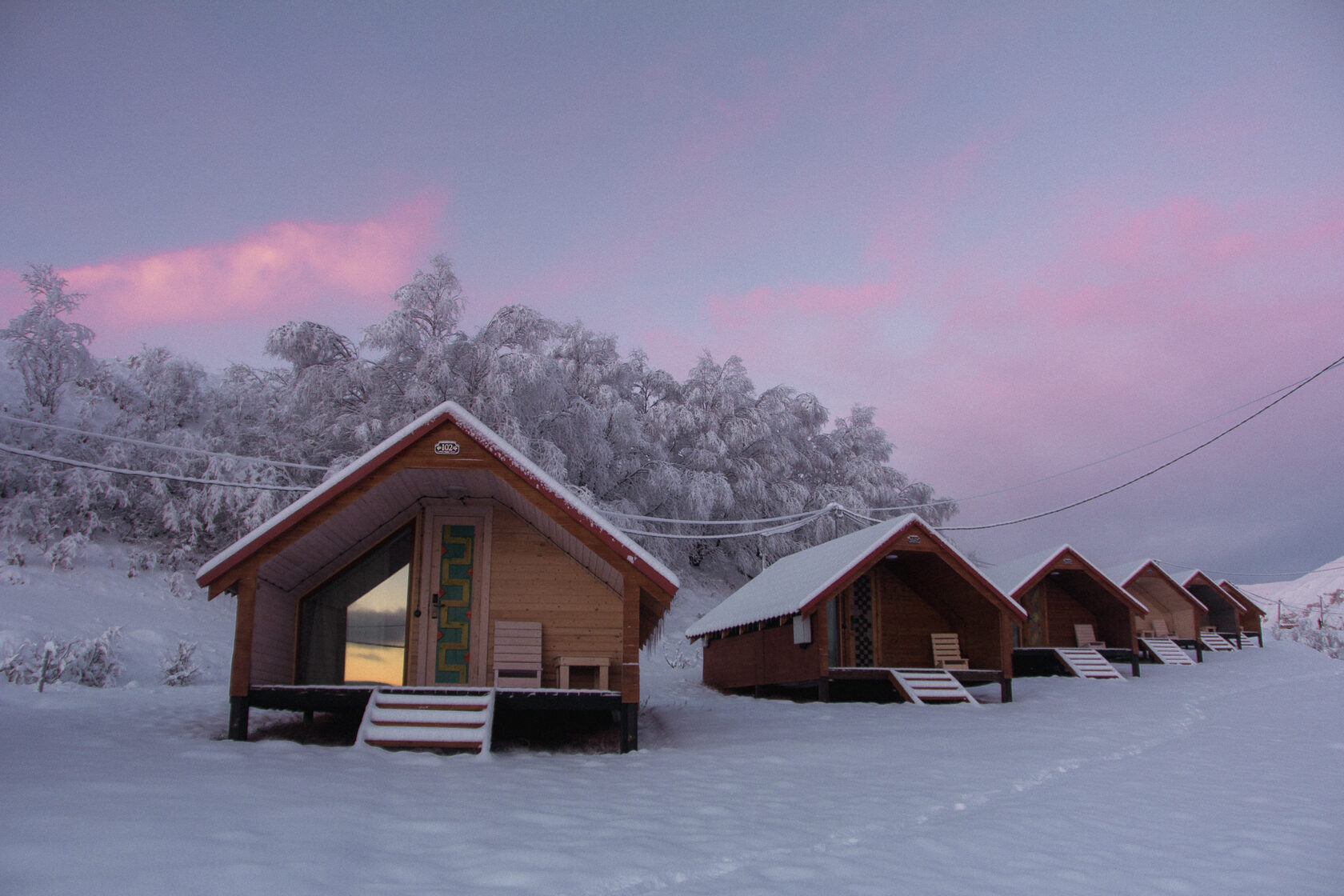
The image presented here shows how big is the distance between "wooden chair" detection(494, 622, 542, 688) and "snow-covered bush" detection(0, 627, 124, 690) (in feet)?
25.1

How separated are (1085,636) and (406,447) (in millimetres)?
22539

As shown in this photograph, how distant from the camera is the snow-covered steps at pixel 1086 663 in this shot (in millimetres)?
23188

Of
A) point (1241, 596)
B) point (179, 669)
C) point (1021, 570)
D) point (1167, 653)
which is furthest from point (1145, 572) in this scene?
point (179, 669)

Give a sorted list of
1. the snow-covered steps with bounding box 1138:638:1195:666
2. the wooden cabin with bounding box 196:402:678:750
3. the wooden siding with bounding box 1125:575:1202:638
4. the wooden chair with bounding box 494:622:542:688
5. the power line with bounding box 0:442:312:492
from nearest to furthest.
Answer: the wooden cabin with bounding box 196:402:678:750 < the wooden chair with bounding box 494:622:542:688 < the power line with bounding box 0:442:312:492 < the snow-covered steps with bounding box 1138:638:1195:666 < the wooden siding with bounding box 1125:575:1202:638

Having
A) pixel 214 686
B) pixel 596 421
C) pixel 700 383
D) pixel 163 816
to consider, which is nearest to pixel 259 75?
pixel 214 686

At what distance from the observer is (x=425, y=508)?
13.4 metres

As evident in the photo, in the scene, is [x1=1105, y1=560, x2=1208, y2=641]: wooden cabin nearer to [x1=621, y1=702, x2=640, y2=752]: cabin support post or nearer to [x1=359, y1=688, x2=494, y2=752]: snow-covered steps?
[x1=621, y1=702, x2=640, y2=752]: cabin support post

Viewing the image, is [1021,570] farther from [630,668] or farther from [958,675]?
[630,668]

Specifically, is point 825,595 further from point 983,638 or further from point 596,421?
point 596,421

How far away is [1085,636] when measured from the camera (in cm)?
Answer: 2652

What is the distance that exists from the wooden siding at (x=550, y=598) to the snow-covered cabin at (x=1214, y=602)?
29139mm

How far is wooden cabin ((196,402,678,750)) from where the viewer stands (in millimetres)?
11828

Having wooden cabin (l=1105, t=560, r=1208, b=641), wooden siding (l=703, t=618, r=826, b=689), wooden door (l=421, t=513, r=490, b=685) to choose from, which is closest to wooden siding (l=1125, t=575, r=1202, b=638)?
wooden cabin (l=1105, t=560, r=1208, b=641)

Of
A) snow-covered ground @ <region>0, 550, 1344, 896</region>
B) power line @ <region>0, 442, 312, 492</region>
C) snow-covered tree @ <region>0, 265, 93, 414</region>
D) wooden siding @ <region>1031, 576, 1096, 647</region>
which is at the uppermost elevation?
snow-covered tree @ <region>0, 265, 93, 414</region>
